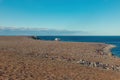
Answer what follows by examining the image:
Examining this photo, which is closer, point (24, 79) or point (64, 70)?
point (24, 79)

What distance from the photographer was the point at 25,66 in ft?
62.6

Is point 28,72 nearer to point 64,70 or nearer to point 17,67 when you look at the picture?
point 17,67

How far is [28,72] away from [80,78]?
4.03 m

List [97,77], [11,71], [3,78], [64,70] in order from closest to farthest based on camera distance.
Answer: [3,78], [11,71], [97,77], [64,70]

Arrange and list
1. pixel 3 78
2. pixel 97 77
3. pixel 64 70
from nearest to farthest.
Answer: pixel 3 78
pixel 97 77
pixel 64 70

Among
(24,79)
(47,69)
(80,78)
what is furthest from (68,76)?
(24,79)

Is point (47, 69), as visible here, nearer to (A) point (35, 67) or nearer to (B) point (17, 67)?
(A) point (35, 67)

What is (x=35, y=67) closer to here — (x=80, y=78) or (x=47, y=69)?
(x=47, y=69)

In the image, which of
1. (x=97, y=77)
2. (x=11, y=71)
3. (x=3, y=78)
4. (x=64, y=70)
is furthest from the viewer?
(x=64, y=70)

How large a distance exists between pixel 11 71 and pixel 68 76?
4408 mm

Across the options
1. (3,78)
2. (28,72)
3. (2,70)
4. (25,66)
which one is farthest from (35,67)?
(3,78)

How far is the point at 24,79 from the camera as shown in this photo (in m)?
15.2

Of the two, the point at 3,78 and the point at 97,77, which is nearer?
the point at 3,78

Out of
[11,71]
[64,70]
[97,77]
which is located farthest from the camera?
[64,70]
